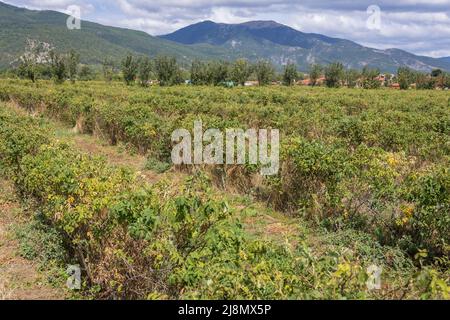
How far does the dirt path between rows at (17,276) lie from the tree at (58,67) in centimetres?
5182

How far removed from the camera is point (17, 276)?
226 inches

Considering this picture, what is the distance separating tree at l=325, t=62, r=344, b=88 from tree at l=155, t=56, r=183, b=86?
27000 millimetres

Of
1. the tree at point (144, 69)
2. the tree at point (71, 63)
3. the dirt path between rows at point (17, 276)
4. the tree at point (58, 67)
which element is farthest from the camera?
the tree at point (144, 69)

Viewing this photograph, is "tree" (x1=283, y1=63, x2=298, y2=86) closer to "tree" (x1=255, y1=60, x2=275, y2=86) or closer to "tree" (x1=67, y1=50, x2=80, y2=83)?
"tree" (x1=255, y1=60, x2=275, y2=86)

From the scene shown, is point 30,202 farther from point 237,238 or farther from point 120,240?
point 237,238

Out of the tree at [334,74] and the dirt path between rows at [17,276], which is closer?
the dirt path between rows at [17,276]

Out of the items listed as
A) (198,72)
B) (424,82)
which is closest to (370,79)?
(424,82)

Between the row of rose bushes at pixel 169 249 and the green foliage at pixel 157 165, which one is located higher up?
the row of rose bushes at pixel 169 249

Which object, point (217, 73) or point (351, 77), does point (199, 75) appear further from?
point (351, 77)

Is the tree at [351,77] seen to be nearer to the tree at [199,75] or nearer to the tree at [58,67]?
the tree at [199,75]

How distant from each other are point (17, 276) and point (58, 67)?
54.2 meters

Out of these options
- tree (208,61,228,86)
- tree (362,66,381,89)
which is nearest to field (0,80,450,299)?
tree (208,61,228,86)

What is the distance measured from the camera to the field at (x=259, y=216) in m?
3.79

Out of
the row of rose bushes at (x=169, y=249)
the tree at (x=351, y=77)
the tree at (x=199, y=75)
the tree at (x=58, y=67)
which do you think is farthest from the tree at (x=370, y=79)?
the row of rose bushes at (x=169, y=249)
